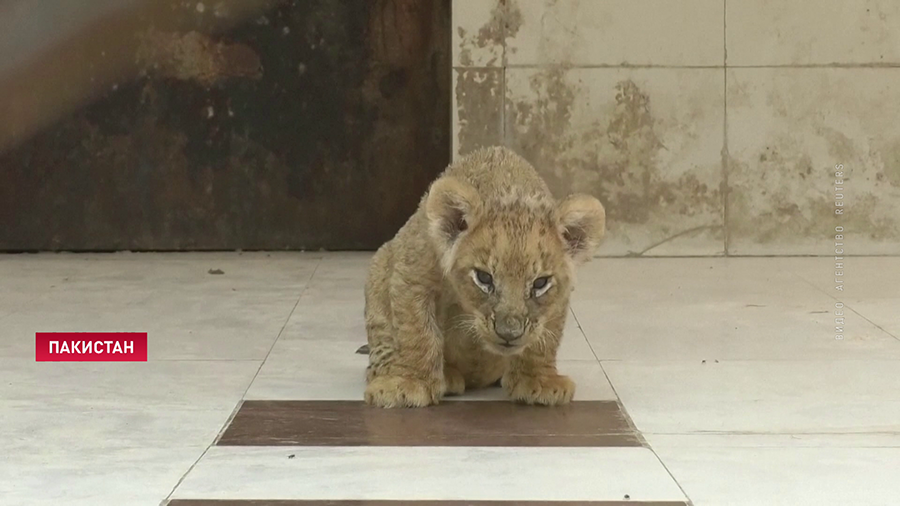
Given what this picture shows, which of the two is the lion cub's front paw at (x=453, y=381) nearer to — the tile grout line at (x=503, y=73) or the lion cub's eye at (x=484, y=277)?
the lion cub's eye at (x=484, y=277)

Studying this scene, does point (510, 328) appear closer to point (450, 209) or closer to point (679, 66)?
point (450, 209)

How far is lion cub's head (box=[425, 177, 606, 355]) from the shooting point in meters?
3.84

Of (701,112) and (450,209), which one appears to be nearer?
(450,209)

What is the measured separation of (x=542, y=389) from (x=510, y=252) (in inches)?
26.6

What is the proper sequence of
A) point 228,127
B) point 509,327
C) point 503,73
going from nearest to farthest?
1. point 509,327
2. point 503,73
3. point 228,127

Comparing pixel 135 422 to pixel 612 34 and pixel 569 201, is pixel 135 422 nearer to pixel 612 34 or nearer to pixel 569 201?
pixel 569 201

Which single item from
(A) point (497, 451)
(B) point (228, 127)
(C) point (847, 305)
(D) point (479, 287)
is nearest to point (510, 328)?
(D) point (479, 287)

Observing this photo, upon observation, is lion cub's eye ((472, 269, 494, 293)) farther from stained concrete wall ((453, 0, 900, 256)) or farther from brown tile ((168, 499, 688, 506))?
stained concrete wall ((453, 0, 900, 256))

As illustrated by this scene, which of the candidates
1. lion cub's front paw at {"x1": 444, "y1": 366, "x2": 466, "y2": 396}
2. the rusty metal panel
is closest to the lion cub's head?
lion cub's front paw at {"x1": 444, "y1": 366, "x2": 466, "y2": 396}

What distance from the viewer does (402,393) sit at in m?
4.20

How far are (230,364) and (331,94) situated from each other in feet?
14.0

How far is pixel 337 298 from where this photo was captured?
22.4ft

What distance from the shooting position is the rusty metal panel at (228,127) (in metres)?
8.87

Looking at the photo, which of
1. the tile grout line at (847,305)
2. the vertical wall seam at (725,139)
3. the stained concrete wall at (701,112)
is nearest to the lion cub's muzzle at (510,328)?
the tile grout line at (847,305)
